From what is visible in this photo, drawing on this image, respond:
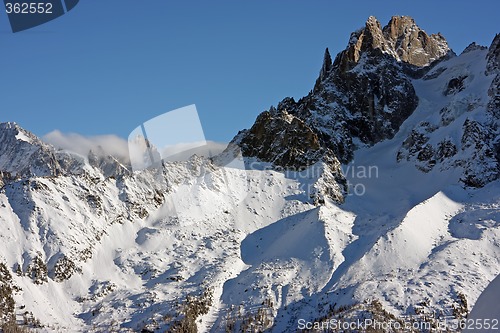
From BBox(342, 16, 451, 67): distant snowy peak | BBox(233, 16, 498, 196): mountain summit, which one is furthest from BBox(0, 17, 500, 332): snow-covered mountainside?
BBox(342, 16, 451, 67): distant snowy peak

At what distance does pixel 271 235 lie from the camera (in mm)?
76812

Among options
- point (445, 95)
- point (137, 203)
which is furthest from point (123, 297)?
point (445, 95)

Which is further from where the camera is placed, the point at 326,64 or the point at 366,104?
the point at 326,64

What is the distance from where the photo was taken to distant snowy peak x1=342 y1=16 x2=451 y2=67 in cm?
14138

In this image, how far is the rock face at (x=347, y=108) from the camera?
9862cm

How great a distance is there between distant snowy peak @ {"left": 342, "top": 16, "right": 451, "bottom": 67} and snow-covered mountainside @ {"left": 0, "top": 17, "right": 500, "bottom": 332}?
35.8 m

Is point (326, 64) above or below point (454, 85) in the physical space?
above

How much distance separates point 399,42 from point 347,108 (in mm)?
53570

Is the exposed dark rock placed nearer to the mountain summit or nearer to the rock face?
the mountain summit

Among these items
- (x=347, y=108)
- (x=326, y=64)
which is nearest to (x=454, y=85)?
(x=347, y=108)

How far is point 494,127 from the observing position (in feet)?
309

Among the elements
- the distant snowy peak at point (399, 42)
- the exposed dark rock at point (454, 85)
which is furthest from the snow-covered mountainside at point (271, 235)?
the distant snowy peak at point (399, 42)

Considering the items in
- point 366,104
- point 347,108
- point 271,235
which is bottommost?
point 271,235

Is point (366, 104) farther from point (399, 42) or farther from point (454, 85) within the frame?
point (399, 42)
